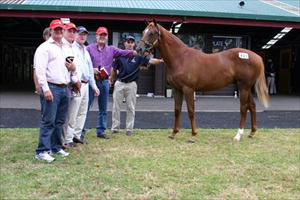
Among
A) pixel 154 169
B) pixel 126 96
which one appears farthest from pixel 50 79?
pixel 126 96

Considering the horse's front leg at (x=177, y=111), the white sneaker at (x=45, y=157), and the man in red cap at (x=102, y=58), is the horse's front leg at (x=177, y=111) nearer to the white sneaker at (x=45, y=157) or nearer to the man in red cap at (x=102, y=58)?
the man in red cap at (x=102, y=58)

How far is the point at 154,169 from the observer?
5953mm

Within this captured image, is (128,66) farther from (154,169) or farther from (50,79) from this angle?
(154,169)

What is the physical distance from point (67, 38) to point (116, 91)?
2.21 m

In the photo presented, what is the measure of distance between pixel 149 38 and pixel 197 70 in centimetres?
111

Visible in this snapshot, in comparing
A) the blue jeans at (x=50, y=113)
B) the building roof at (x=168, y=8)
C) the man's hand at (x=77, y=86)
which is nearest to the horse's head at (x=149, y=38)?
the man's hand at (x=77, y=86)

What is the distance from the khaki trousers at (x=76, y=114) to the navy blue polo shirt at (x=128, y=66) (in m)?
1.23

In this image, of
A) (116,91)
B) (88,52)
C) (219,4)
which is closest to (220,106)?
(219,4)

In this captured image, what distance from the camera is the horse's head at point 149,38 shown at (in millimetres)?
7875

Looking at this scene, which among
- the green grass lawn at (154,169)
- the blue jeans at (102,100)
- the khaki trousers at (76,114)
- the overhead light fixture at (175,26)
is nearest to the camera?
the green grass lawn at (154,169)

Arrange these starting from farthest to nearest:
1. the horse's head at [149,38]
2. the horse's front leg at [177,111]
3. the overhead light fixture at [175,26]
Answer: the overhead light fixture at [175,26]
the horse's front leg at [177,111]
the horse's head at [149,38]

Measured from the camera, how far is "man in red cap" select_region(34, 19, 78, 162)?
5.95 m

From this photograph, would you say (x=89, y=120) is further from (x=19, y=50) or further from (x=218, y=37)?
(x=19, y=50)

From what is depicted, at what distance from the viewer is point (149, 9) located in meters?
15.3
